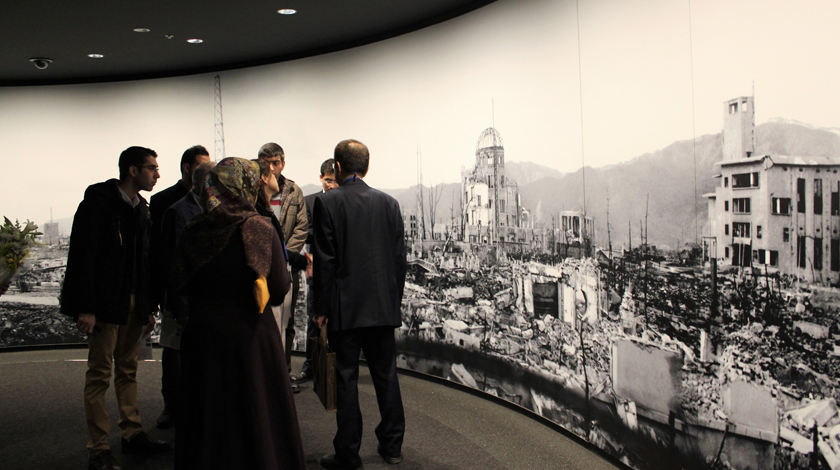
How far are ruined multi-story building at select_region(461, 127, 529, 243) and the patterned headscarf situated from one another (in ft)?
7.18

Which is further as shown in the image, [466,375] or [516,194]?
[466,375]

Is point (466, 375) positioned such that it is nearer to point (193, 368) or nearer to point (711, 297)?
point (711, 297)

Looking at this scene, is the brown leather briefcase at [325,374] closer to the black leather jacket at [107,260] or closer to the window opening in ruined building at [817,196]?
the black leather jacket at [107,260]

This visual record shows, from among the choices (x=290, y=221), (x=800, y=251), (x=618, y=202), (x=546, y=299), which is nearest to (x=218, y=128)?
(x=290, y=221)

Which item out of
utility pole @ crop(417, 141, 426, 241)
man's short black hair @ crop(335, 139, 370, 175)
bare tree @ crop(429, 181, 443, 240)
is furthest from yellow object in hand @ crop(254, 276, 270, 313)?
utility pole @ crop(417, 141, 426, 241)

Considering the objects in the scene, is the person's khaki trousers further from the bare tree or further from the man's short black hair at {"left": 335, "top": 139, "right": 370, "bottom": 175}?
the bare tree

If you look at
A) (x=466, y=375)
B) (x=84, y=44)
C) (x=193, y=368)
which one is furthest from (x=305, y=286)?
(x=193, y=368)

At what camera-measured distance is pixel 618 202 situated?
2898 millimetres

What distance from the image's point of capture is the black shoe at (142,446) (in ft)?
9.53

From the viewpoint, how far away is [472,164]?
424 centimetres

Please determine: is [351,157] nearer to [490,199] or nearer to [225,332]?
[225,332]

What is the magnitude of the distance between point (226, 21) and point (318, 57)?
109cm

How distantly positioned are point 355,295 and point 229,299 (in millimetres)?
841

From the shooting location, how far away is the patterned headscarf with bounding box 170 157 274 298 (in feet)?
6.41
